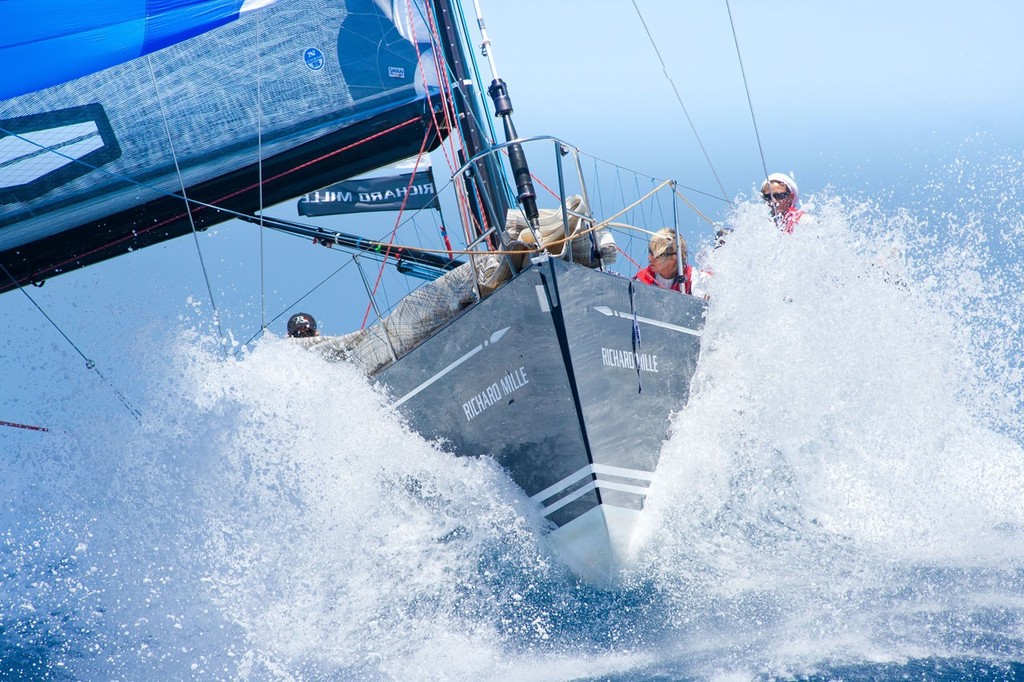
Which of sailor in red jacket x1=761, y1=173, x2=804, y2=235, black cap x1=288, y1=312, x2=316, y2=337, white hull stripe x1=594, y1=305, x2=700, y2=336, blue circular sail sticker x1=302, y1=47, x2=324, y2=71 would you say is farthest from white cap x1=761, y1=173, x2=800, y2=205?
blue circular sail sticker x1=302, y1=47, x2=324, y2=71

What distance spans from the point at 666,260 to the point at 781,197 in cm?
103

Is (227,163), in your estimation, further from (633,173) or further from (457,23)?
(633,173)

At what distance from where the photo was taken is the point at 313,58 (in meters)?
6.61

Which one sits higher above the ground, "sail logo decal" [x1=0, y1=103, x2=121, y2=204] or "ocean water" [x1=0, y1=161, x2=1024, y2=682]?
"sail logo decal" [x1=0, y1=103, x2=121, y2=204]

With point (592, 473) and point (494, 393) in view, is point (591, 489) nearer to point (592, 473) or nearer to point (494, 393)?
point (592, 473)

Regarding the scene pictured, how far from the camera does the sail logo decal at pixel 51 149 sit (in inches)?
230

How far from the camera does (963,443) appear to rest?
4926mm

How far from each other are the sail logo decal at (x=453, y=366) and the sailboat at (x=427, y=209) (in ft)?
0.04

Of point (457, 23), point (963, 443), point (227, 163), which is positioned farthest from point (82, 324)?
point (963, 443)

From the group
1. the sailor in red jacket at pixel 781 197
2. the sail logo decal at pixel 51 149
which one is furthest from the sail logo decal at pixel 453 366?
the sail logo decal at pixel 51 149

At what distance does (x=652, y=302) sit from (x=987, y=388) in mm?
2420

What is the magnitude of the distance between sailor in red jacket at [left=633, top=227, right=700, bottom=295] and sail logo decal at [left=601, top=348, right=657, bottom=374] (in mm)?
497

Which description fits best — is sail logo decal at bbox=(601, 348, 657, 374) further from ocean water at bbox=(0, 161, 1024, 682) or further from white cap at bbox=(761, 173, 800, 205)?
white cap at bbox=(761, 173, 800, 205)

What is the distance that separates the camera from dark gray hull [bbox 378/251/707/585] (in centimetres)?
428
